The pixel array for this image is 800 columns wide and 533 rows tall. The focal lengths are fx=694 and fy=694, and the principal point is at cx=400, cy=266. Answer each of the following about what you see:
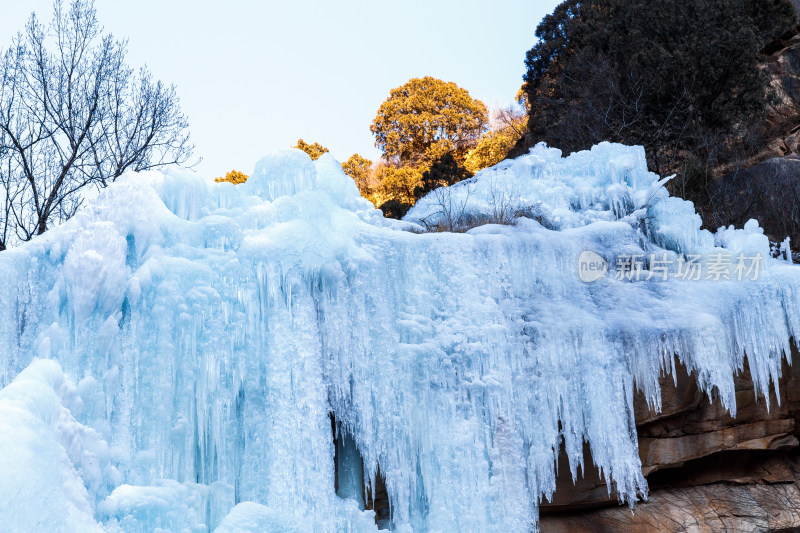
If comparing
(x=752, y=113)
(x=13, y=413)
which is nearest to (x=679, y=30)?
(x=752, y=113)

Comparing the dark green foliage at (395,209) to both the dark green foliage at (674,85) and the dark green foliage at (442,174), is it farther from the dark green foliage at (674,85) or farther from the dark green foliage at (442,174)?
the dark green foliage at (674,85)

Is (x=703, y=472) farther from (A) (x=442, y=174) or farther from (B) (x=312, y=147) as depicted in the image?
(B) (x=312, y=147)

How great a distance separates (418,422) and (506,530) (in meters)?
1.13

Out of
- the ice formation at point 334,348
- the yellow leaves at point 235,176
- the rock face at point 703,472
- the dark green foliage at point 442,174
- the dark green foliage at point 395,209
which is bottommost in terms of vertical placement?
the rock face at point 703,472

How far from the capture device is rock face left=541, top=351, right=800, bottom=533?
6.54 m

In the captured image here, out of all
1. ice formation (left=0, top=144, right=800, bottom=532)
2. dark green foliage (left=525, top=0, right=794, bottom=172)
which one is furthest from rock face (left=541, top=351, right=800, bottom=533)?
dark green foliage (left=525, top=0, right=794, bottom=172)

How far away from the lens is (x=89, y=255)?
520 cm

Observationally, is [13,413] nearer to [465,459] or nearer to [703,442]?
[465,459]

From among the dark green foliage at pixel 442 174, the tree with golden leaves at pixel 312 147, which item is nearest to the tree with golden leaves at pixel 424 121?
the tree with golden leaves at pixel 312 147

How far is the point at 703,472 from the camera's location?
7137mm

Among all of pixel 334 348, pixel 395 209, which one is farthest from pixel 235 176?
pixel 334 348

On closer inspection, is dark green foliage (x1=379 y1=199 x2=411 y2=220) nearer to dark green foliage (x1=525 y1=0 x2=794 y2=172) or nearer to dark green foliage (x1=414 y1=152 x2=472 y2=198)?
dark green foliage (x1=414 y1=152 x2=472 y2=198)

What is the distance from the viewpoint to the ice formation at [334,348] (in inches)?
202

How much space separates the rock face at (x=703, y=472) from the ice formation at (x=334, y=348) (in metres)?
0.27
